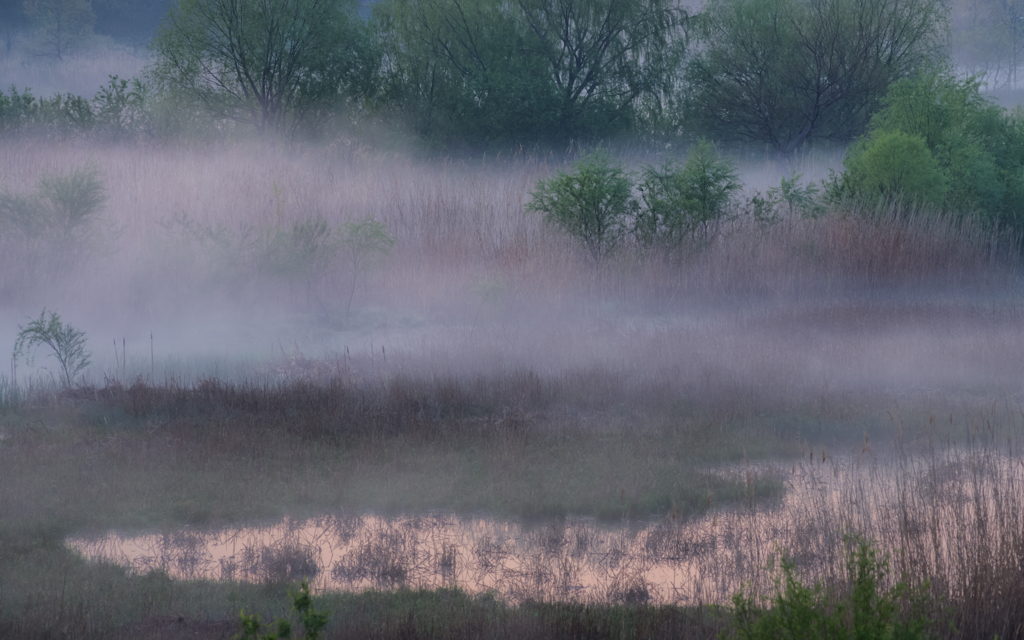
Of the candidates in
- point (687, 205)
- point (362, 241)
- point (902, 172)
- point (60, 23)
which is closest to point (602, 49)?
point (902, 172)

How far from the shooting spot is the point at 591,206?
1502 centimetres

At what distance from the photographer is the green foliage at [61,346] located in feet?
33.5

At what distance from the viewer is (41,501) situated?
6801 millimetres

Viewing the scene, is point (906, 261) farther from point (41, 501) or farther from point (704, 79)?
point (704, 79)

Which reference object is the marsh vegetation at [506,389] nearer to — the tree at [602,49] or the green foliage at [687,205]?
the green foliage at [687,205]

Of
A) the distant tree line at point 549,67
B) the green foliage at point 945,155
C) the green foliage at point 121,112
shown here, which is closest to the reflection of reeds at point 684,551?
the green foliage at point 945,155

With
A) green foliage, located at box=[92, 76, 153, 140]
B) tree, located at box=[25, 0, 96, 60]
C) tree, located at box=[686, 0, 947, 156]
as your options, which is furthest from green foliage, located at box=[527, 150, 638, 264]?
tree, located at box=[25, 0, 96, 60]

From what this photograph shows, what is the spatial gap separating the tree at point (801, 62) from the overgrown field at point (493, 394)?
15951mm

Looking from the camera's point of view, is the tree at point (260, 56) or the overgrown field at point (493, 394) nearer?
the overgrown field at point (493, 394)

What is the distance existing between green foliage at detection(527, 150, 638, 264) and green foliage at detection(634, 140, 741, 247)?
469mm

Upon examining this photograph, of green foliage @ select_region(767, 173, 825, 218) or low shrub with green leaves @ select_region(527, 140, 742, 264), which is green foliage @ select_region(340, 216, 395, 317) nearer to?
low shrub with green leaves @ select_region(527, 140, 742, 264)

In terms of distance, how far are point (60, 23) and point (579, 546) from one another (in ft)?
209

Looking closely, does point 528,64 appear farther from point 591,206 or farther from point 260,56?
point 591,206

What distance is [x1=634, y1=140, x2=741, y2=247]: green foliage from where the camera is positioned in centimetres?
1518
